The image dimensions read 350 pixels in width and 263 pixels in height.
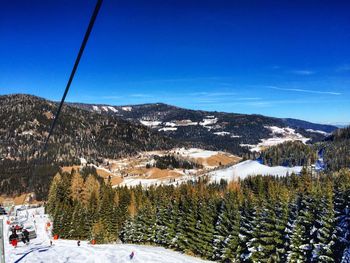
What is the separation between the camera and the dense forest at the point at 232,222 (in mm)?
48000

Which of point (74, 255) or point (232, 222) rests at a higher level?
point (232, 222)

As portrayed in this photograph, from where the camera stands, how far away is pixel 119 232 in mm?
98250

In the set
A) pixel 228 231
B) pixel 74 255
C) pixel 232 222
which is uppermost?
pixel 232 222

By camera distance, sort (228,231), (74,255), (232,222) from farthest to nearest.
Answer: (228,231), (232,222), (74,255)

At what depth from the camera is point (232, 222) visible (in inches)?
2586

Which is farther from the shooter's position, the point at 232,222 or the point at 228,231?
the point at 228,231

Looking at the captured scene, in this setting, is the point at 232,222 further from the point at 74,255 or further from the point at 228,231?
the point at 74,255

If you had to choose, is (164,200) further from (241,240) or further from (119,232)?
(241,240)

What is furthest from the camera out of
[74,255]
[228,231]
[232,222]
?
[228,231]

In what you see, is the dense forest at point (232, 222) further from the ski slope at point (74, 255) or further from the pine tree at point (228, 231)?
the ski slope at point (74, 255)

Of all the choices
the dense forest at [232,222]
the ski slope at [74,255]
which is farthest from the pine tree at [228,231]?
the ski slope at [74,255]

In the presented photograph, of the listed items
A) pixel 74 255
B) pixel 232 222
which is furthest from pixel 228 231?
pixel 74 255

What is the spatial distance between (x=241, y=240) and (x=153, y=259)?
16730mm

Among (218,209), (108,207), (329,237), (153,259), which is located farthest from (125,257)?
(108,207)
